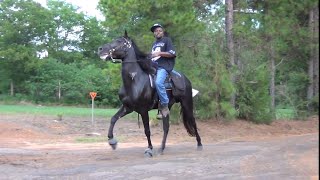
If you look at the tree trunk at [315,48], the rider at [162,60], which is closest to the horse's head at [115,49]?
the rider at [162,60]

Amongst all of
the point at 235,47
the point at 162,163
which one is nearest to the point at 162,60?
the point at 162,163

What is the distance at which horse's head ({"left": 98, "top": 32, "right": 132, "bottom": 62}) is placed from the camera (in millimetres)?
10922

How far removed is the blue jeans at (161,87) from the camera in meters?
11.3

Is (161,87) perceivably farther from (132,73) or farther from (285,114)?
(285,114)

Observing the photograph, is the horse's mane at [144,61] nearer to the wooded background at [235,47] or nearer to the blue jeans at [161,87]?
the blue jeans at [161,87]

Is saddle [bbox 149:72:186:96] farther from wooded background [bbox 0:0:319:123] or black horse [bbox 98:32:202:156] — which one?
wooded background [bbox 0:0:319:123]

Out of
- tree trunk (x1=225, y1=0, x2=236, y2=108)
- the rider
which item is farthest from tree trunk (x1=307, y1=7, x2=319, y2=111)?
tree trunk (x1=225, y1=0, x2=236, y2=108)

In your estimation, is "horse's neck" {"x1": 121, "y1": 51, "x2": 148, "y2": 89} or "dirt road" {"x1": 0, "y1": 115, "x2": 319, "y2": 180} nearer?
"dirt road" {"x1": 0, "y1": 115, "x2": 319, "y2": 180}

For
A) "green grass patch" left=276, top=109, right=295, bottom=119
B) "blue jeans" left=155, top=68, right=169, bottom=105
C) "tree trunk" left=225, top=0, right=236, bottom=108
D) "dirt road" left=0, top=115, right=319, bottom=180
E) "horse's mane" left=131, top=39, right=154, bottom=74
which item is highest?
"tree trunk" left=225, top=0, right=236, bottom=108

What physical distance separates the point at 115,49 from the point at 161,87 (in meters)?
1.37

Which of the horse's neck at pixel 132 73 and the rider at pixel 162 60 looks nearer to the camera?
the horse's neck at pixel 132 73

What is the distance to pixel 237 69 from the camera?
2067 centimetres

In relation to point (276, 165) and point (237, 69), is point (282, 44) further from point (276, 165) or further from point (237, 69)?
point (276, 165)

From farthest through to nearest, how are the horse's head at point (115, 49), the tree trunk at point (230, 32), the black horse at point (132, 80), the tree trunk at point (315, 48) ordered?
the tree trunk at point (230, 32) → the black horse at point (132, 80) → the horse's head at point (115, 49) → the tree trunk at point (315, 48)
